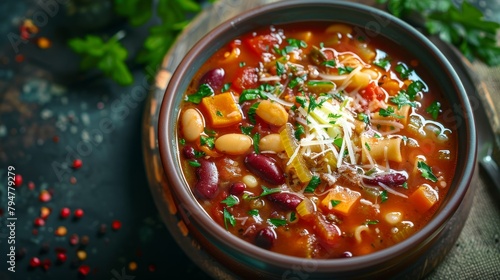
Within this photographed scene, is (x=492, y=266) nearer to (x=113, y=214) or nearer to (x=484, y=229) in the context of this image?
(x=484, y=229)

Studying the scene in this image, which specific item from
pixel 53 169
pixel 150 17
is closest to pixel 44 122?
pixel 53 169

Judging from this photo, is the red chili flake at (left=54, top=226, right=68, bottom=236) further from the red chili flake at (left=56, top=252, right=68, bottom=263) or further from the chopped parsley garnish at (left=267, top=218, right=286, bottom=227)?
the chopped parsley garnish at (left=267, top=218, right=286, bottom=227)

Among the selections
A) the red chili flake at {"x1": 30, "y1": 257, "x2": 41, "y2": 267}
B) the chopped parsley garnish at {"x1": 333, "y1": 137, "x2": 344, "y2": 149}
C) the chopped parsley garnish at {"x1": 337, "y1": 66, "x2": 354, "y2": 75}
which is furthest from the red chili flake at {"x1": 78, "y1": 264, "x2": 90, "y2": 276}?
the chopped parsley garnish at {"x1": 337, "y1": 66, "x2": 354, "y2": 75}

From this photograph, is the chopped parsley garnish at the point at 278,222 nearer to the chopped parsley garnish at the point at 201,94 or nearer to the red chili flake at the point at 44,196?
the chopped parsley garnish at the point at 201,94

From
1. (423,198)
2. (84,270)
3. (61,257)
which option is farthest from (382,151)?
(61,257)

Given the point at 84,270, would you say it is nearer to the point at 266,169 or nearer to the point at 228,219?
the point at 228,219

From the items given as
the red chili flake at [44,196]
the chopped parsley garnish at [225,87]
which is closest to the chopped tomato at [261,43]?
the chopped parsley garnish at [225,87]
